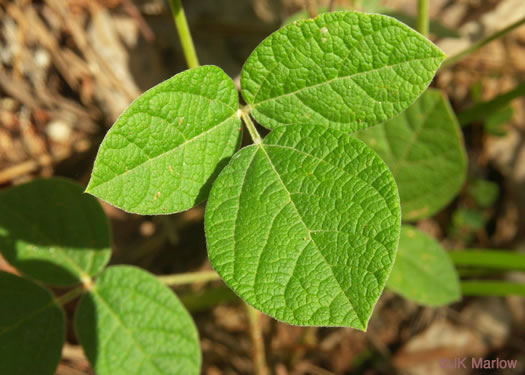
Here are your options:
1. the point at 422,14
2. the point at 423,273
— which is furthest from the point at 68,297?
the point at 422,14

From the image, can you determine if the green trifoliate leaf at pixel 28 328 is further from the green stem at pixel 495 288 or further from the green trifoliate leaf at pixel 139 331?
the green stem at pixel 495 288

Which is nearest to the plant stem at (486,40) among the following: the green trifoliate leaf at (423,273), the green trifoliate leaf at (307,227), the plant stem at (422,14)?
the plant stem at (422,14)

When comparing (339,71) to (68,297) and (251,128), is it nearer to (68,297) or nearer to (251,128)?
(251,128)

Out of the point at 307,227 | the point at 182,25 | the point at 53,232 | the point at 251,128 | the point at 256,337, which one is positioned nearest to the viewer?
the point at 307,227

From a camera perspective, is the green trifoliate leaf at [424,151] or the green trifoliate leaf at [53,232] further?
the green trifoliate leaf at [424,151]

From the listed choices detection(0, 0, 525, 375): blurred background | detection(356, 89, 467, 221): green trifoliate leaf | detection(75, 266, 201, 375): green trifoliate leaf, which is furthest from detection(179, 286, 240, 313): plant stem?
detection(356, 89, 467, 221): green trifoliate leaf

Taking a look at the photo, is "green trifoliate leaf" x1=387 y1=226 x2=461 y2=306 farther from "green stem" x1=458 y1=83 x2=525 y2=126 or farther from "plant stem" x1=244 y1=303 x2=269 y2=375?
"green stem" x1=458 y1=83 x2=525 y2=126

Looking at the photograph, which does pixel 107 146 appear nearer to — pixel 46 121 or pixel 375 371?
pixel 46 121

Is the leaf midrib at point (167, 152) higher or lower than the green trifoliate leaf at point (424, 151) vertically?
higher
